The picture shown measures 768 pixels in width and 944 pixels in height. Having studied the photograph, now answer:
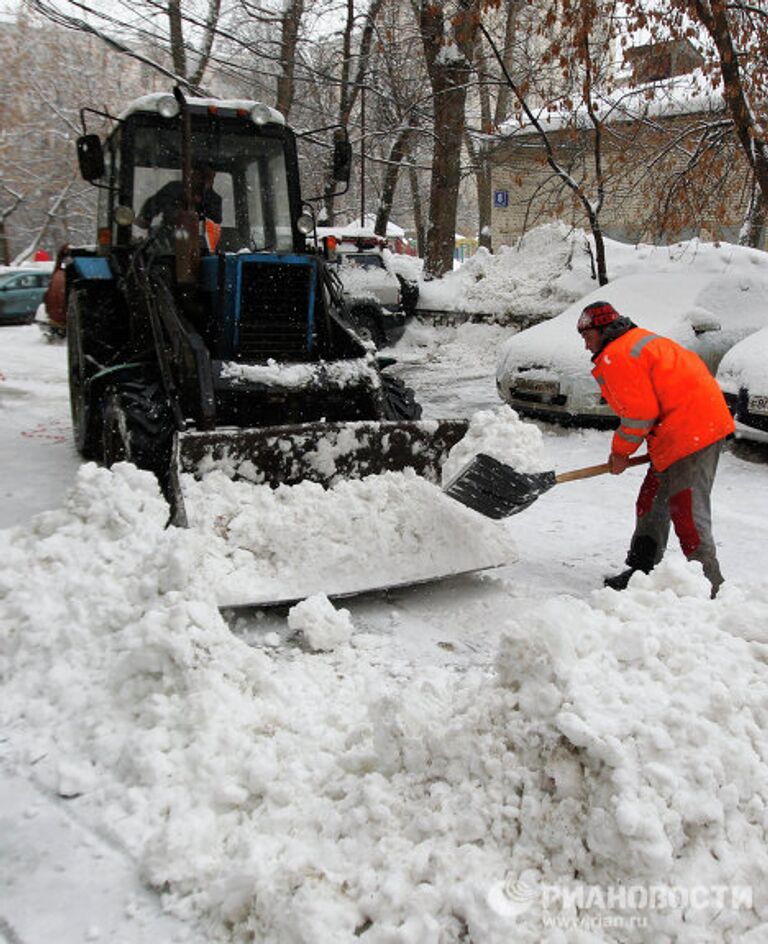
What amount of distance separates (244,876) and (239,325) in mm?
3592

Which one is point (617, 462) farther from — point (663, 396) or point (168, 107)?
point (168, 107)

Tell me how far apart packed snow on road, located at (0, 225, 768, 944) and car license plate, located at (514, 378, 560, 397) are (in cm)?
378

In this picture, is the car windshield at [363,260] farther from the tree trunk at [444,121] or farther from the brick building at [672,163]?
the brick building at [672,163]

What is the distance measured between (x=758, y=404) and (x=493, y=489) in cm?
318

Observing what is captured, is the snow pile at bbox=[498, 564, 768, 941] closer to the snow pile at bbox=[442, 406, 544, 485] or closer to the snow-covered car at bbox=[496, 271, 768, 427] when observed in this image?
the snow pile at bbox=[442, 406, 544, 485]

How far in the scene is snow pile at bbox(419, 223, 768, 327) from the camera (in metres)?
11.6

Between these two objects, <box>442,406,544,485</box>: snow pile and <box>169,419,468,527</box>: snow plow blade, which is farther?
<box>442,406,544,485</box>: snow pile

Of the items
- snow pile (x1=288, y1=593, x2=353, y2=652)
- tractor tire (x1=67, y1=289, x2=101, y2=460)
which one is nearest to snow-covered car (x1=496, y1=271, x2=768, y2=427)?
tractor tire (x1=67, y1=289, x2=101, y2=460)

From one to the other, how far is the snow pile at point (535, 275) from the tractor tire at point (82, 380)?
21.9ft

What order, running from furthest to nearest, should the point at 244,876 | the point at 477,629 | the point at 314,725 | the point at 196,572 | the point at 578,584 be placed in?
1. the point at 578,584
2. the point at 477,629
3. the point at 196,572
4. the point at 314,725
5. the point at 244,876

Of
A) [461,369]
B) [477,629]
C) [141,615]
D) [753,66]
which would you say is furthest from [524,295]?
[141,615]

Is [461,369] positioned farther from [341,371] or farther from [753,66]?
[341,371]

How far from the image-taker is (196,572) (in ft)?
12.1

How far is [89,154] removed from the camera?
220 inches
